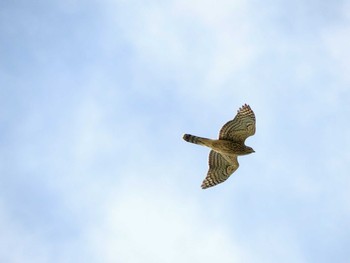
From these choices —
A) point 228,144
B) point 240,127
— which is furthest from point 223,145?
point 240,127

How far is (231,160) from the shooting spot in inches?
1035

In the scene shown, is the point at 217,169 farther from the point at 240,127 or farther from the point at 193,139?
the point at 240,127

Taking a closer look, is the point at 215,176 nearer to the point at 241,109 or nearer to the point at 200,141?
the point at 200,141

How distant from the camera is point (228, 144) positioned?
83.0 feet

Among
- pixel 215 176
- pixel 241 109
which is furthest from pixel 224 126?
pixel 215 176

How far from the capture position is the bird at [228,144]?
24.6 m

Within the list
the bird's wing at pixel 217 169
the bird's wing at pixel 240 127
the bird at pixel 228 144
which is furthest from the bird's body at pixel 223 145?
the bird's wing at pixel 217 169

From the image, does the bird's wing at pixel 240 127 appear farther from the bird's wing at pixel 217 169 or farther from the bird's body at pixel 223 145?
the bird's wing at pixel 217 169

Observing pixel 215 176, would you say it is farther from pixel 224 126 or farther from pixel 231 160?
pixel 224 126

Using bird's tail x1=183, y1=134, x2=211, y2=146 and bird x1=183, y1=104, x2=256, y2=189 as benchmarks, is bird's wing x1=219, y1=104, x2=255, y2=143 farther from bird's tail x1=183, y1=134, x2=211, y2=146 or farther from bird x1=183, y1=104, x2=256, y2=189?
bird's tail x1=183, y1=134, x2=211, y2=146

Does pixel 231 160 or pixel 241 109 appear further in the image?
pixel 231 160

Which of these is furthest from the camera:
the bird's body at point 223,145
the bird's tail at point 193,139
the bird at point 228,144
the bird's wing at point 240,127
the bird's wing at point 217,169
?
the bird's wing at point 217,169

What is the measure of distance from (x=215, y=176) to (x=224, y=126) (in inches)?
113

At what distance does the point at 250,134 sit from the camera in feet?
82.8
